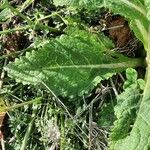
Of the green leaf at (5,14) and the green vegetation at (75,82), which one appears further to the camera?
the green leaf at (5,14)

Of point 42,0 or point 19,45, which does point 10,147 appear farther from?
point 42,0

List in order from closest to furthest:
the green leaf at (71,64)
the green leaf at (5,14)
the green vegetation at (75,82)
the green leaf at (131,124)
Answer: the green leaf at (131,124) → the green vegetation at (75,82) → the green leaf at (71,64) → the green leaf at (5,14)

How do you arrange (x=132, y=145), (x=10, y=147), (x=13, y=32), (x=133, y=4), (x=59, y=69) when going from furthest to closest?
(x=13, y=32)
(x=10, y=147)
(x=59, y=69)
(x=133, y=4)
(x=132, y=145)

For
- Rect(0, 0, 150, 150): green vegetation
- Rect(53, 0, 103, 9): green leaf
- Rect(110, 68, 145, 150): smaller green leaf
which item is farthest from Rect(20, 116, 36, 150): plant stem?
Rect(53, 0, 103, 9): green leaf

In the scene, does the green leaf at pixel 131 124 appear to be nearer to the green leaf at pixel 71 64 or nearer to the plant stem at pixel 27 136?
the green leaf at pixel 71 64

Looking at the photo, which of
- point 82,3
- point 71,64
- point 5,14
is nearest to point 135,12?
point 82,3

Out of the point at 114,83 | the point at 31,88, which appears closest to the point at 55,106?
the point at 31,88

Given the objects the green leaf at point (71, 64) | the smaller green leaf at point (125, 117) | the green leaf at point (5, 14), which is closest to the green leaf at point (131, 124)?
the smaller green leaf at point (125, 117)
